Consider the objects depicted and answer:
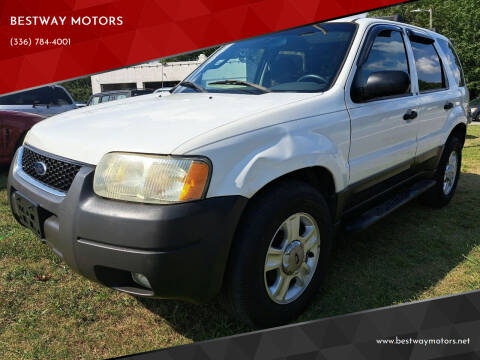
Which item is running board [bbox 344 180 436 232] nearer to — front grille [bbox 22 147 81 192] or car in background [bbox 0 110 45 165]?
front grille [bbox 22 147 81 192]

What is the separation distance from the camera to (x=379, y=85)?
2.38 metres

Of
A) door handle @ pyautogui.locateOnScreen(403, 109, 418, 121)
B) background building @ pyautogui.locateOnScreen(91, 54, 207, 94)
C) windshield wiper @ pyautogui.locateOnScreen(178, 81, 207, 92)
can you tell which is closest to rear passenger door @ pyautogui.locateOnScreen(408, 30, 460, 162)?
door handle @ pyautogui.locateOnScreen(403, 109, 418, 121)

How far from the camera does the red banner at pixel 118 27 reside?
3.17m

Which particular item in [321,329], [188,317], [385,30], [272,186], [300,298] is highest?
[385,30]

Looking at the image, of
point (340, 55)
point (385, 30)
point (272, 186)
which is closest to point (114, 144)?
point (272, 186)

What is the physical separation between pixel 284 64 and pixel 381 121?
797 mm

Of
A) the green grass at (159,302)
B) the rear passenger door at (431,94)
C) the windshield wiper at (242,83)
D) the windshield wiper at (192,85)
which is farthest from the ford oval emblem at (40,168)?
the rear passenger door at (431,94)

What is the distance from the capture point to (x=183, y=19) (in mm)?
3758

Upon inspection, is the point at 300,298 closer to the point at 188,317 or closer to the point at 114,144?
the point at 188,317

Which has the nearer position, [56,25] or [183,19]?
[183,19]

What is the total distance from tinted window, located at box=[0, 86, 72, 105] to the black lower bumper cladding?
6.68m

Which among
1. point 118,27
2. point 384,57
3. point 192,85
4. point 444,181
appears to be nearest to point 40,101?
point 118,27

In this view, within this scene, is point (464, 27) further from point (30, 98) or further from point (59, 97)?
point (30, 98)

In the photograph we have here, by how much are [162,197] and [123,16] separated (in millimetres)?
3335
